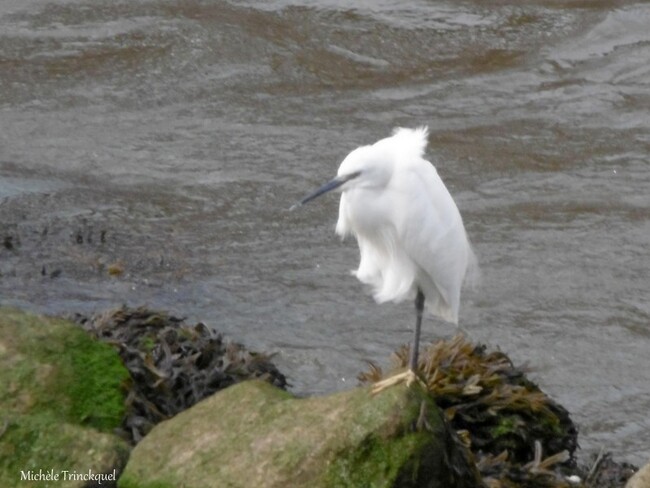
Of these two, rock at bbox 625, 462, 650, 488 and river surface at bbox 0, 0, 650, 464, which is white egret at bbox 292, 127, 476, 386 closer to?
rock at bbox 625, 462, 650, 488

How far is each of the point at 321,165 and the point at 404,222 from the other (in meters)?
4.14

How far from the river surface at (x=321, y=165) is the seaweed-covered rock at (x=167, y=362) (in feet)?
1.94

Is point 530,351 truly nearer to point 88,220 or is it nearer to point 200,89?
point 88,220

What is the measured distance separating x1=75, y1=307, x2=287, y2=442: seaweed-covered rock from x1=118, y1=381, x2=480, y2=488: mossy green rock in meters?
0.65

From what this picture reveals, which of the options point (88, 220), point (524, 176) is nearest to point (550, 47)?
point (524, 176)

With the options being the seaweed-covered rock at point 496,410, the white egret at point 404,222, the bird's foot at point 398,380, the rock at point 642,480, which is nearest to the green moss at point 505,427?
the seaweed-covered rock at point 496,410

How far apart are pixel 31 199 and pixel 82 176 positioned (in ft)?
2.13

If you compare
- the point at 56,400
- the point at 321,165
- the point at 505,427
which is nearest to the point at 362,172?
the point at 505,427

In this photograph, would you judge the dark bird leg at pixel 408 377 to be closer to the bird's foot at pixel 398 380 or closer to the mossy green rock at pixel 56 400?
the bird's foot at pixel 398 380

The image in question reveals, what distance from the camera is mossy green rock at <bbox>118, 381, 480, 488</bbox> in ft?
14.4

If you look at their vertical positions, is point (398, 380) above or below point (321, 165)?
above

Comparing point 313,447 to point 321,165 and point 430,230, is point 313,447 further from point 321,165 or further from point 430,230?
point 321,165

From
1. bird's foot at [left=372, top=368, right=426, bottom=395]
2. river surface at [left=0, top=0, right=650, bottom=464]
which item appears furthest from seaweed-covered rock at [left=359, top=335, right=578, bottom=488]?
river surface at [left=0, top=0, right=650, bottom=464]

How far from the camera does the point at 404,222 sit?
17.7 feet
